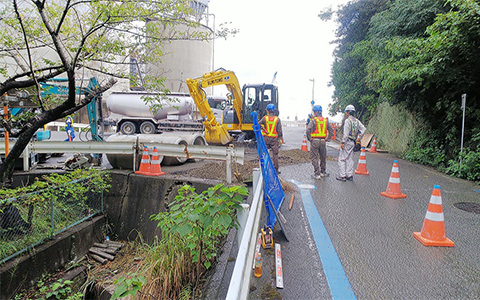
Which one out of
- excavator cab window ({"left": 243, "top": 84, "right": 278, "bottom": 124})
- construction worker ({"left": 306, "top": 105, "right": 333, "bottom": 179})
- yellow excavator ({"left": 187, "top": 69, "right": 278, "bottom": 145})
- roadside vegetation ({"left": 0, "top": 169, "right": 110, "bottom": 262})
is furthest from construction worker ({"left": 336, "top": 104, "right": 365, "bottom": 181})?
excavator cab window ({"left": 243, "top": 84, "right": 278, "bottom": 124})

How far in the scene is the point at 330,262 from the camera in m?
3.63

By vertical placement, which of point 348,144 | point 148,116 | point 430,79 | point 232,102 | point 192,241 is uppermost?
point 430,79

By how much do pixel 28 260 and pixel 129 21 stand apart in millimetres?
4230

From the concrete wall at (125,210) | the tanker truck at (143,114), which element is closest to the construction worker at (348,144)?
the concrete wall at (125,210)

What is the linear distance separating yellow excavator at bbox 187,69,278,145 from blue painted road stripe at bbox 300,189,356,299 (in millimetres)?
8014

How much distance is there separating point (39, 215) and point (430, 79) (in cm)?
1135

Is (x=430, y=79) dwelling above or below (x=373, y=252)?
above

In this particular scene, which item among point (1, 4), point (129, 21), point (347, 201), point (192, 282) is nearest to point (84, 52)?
point (129, 21)

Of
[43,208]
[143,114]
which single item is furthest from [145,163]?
[143,114]

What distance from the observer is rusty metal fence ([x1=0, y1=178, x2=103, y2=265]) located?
16.2 feet

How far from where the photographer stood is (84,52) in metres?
5.21

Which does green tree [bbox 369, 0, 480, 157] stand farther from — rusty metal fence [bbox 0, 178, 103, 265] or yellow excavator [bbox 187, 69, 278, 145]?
rusty metal fence [bbox 0, 178, 103, 265]

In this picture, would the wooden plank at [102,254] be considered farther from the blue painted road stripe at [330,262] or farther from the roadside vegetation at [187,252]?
the blue painted road stripe at [330,262]

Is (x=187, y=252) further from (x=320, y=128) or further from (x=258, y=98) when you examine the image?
(x=258, y=98)
